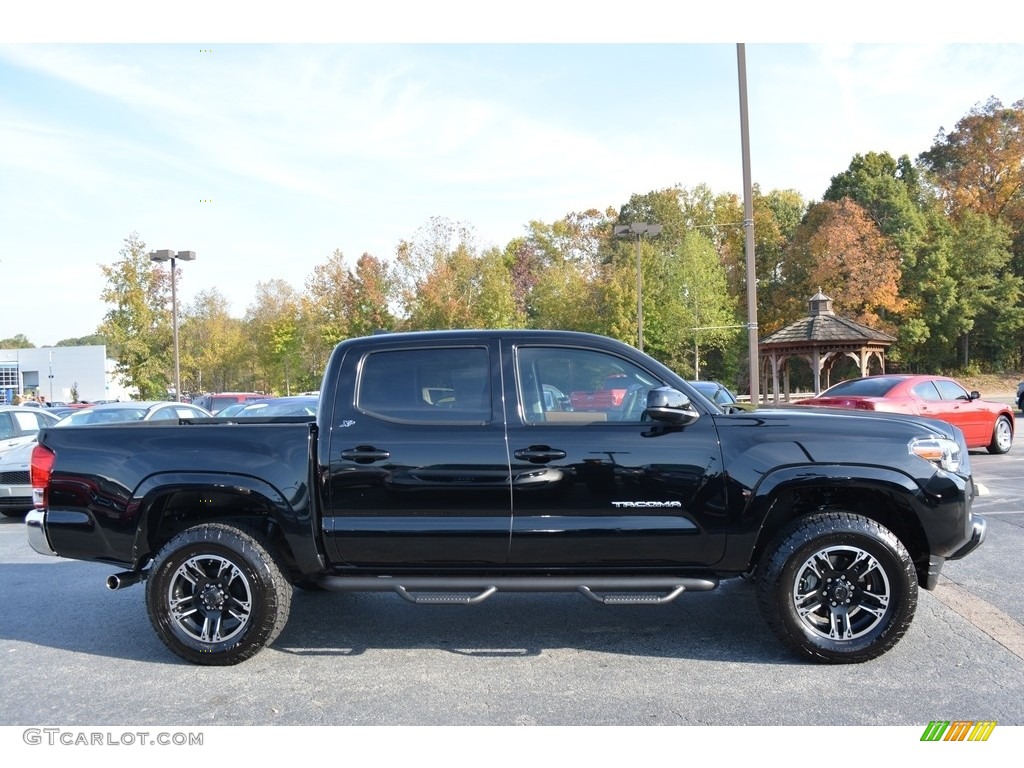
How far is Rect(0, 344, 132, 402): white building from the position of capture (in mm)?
77562

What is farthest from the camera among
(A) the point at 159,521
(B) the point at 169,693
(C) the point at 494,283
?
(C) the point at 494,283

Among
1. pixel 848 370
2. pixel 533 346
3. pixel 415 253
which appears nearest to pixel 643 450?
pixel 533 346

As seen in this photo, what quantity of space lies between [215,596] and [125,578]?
1.96 feet

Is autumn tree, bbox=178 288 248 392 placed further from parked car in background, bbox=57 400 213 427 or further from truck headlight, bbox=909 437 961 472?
truck headlight, bbox=909 437 961 472

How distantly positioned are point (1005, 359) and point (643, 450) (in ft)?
174

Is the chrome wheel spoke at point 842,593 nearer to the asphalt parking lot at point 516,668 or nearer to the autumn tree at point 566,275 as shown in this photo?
the asphalt parking lot at point 516,668

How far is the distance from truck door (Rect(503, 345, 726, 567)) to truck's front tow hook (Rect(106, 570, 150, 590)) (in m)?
2.38

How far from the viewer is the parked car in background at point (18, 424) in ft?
38.4

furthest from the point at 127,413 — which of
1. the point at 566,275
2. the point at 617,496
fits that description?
the point at 566,275

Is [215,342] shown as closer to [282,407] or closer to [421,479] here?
[282,407]

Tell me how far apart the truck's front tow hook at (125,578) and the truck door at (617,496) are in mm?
2376

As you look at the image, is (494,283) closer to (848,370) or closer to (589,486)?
(848,370)

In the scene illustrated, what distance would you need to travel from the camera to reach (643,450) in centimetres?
455

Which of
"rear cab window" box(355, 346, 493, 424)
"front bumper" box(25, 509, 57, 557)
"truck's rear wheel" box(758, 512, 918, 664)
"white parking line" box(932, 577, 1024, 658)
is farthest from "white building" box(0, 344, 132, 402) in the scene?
"truck's rear wheel" box(758, 512, 918, 664)
